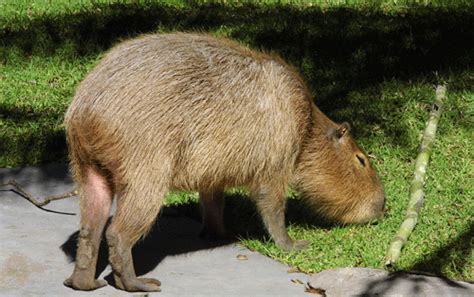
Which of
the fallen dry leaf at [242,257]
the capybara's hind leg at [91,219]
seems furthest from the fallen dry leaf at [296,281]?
the capybara's hind leg at [91,219]

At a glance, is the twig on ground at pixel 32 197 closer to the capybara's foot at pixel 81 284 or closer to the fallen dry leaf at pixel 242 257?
the capybara's foot at pixel 81 284

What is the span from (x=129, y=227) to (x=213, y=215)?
99cm

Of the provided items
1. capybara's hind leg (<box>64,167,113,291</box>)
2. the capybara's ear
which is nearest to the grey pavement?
capybara's hind leg (<box>64,167,113,291</box>)

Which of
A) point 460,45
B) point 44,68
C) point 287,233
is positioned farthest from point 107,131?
point 460,45

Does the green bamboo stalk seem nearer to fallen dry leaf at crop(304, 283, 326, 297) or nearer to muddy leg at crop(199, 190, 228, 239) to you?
fallen dry leaf at crop(304, 283, 326, 297)

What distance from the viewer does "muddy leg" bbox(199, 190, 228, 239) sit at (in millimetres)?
6143

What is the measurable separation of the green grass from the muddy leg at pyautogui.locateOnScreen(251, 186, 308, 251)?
86 mm

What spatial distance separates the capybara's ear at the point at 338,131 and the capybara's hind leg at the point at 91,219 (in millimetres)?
1498

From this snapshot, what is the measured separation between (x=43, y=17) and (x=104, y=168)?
157 inches

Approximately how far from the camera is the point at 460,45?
8.30 metres

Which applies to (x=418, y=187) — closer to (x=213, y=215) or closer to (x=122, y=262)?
(x=213, y=215)

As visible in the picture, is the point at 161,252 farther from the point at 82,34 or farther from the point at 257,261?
the point at 82,34

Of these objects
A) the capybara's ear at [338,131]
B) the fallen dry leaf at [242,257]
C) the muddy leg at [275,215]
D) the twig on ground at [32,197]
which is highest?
the capybara's ear at [338,131]

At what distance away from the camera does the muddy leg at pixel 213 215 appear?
6.14 metres
